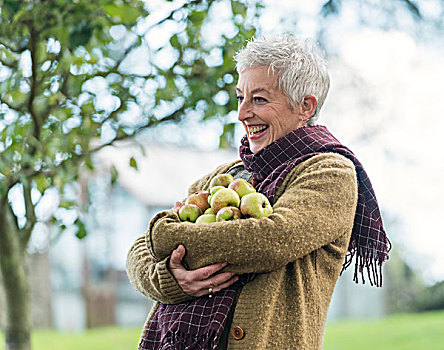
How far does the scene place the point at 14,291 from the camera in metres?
2.74

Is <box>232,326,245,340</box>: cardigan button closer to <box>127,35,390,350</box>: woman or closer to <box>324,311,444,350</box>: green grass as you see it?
<box>127,35,390,350</box>: woman

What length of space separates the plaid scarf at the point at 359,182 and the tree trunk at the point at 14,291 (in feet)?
4.91

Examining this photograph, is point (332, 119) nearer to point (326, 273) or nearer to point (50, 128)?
point (50, 128)

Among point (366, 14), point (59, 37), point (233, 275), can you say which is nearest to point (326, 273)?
point (233, 275)

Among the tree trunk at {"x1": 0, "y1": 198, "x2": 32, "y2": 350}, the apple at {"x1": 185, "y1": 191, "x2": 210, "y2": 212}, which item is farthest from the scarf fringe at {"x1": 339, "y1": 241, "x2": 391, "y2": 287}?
the tree trunk at {"x1": 0, "y1": 198, "x2": 32, "y2": 350}

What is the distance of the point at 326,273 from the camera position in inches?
62.7

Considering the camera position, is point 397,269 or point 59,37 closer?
point 59,37

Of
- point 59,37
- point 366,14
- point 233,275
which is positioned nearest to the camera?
point 233,275

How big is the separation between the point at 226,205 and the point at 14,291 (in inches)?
63.0

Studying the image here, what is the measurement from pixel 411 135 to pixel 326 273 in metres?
6.57

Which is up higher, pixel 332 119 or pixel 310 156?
pixel 332 119

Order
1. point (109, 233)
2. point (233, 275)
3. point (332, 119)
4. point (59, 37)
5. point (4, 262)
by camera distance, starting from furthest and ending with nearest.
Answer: point (109, 233)
point (332, 119)
point (4, 262)
point (59, 37)
point (233, 275)

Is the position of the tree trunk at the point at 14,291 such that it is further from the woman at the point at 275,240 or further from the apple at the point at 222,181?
the apple at the point at 222,181

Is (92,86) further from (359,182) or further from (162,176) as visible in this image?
(162,176)
